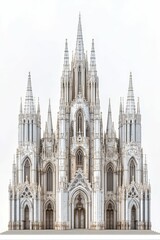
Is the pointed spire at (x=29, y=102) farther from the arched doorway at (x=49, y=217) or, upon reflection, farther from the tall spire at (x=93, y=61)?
the arched doorway at (x=49, y=217)

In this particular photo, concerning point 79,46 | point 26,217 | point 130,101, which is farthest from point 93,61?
point 26,217

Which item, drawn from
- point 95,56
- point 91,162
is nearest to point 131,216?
point 91,162

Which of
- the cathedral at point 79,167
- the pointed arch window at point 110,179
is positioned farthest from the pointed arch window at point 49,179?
the pointed arch window at point 110,179

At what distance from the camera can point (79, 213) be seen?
269 feet

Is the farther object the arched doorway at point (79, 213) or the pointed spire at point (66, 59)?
the pointed spire at point (66, 59)

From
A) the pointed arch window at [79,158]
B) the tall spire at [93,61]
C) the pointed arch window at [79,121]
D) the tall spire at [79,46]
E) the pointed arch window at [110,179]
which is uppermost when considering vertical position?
the tall spire at [79,46]

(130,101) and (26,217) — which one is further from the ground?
(130,101)

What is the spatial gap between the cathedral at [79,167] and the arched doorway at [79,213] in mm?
104

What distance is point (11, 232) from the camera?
77.6m

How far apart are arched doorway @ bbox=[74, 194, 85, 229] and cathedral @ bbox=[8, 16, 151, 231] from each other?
10cm

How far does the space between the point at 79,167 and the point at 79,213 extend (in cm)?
482

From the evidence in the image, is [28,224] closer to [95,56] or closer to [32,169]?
[32,169]

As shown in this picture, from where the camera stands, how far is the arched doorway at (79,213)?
3223 inches

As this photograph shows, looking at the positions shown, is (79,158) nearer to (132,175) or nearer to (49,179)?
(49,179)
